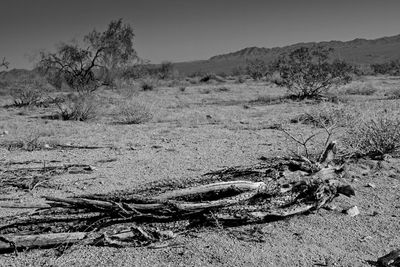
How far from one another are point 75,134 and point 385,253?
7.49m

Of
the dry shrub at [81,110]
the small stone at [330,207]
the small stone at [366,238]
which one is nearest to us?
the small stone at [366,238]

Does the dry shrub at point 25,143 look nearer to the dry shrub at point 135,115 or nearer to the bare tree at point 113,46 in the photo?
the dry shrub at point 135,115

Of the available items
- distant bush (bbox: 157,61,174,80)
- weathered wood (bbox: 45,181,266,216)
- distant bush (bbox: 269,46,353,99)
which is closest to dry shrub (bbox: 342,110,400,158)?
weathered wood (bbox: 45,181,266,216)

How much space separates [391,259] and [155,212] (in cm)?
189

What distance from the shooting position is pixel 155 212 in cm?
393

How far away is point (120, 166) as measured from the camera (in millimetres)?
6738

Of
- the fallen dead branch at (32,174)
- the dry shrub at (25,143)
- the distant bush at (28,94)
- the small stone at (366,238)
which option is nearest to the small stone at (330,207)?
the small stone at (366,238)

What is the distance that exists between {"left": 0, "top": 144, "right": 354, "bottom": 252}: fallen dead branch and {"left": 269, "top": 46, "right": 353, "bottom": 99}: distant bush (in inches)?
479

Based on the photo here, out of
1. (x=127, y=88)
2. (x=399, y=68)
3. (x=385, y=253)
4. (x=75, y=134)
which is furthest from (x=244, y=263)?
(x=399, y=68)

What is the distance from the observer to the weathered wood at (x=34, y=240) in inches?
145

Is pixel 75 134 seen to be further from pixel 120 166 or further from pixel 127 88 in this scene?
pixel 127 88

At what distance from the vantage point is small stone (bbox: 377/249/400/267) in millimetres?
3368

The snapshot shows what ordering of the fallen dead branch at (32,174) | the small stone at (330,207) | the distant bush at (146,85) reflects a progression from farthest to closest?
the distant bush at (146,85) < the fallen dead branch at (32,174) < the small stone at (330,207)

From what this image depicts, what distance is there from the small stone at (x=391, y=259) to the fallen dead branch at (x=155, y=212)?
3.26ft
